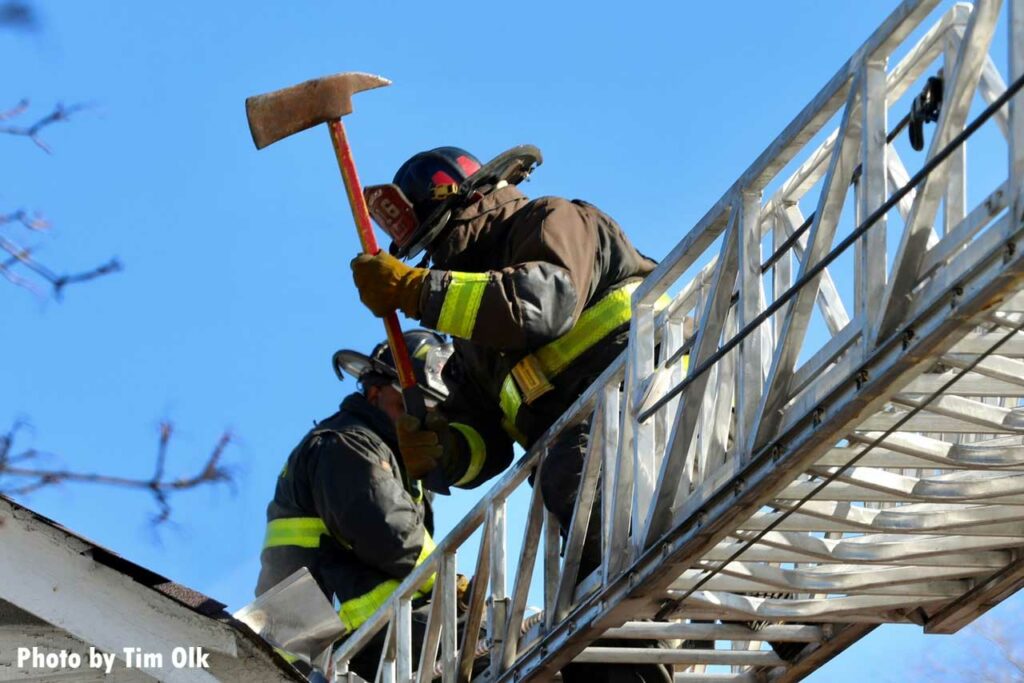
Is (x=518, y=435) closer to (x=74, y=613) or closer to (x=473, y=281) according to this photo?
(x=473, y=281)

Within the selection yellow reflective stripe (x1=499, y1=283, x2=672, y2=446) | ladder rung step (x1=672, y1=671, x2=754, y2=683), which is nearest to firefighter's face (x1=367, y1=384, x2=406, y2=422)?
yellow reflective stripe (x1=499, y1=283, x2=672, y2=446)

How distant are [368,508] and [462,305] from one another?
218cm


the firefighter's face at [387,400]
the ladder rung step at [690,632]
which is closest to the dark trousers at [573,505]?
the ladder rung step at [690,632]

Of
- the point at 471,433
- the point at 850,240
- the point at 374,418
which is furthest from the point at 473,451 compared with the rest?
the point at 850,240

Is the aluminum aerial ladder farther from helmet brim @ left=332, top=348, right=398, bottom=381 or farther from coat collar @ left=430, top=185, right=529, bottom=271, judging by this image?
helmet brim @ left=332, top=348, right=398, bottom=381

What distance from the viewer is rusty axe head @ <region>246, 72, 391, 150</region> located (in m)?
6.89

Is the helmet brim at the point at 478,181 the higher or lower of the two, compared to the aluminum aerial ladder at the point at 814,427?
higher

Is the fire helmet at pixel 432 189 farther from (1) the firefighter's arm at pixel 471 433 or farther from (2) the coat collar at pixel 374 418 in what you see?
(2) the coat collar at pixel 374 418

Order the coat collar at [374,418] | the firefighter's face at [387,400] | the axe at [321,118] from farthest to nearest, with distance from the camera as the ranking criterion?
the firefighter's face at [387,400] → the coat collar at [374,418] → the axe at [321,118]

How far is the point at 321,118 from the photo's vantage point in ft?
22.7

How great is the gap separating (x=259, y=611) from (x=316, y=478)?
2958 millimetres

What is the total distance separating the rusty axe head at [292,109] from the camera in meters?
6.89

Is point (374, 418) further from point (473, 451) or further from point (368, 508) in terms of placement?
point (473, 451)

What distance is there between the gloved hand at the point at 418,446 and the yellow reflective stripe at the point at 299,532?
156 cm
